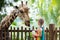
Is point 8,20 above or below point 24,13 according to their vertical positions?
below

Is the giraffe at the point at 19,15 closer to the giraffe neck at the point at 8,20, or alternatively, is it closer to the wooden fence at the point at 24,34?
the giraffe neck at the point at 8,20

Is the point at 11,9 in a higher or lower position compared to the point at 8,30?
higher

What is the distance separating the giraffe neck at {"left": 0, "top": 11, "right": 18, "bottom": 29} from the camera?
6.23m

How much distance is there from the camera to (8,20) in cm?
632

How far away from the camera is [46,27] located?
6.72 metres

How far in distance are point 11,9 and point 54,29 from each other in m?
1.34

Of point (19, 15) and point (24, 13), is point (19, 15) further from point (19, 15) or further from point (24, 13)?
point (24, 13)

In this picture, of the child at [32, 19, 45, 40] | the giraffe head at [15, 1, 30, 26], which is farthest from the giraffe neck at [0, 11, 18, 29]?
the child at [32, 19, 45, 40]

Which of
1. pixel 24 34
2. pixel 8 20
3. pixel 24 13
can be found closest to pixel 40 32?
pixel 24 13

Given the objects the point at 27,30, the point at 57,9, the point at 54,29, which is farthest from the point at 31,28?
the point at 57,9

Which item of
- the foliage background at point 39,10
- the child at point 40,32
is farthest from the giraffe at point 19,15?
the child at point 40,32

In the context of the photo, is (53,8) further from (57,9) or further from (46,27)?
(46,27)

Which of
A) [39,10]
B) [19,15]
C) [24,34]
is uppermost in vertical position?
[39,10]

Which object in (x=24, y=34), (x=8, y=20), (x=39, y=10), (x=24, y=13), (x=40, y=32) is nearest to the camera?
(x=40, y=32)
